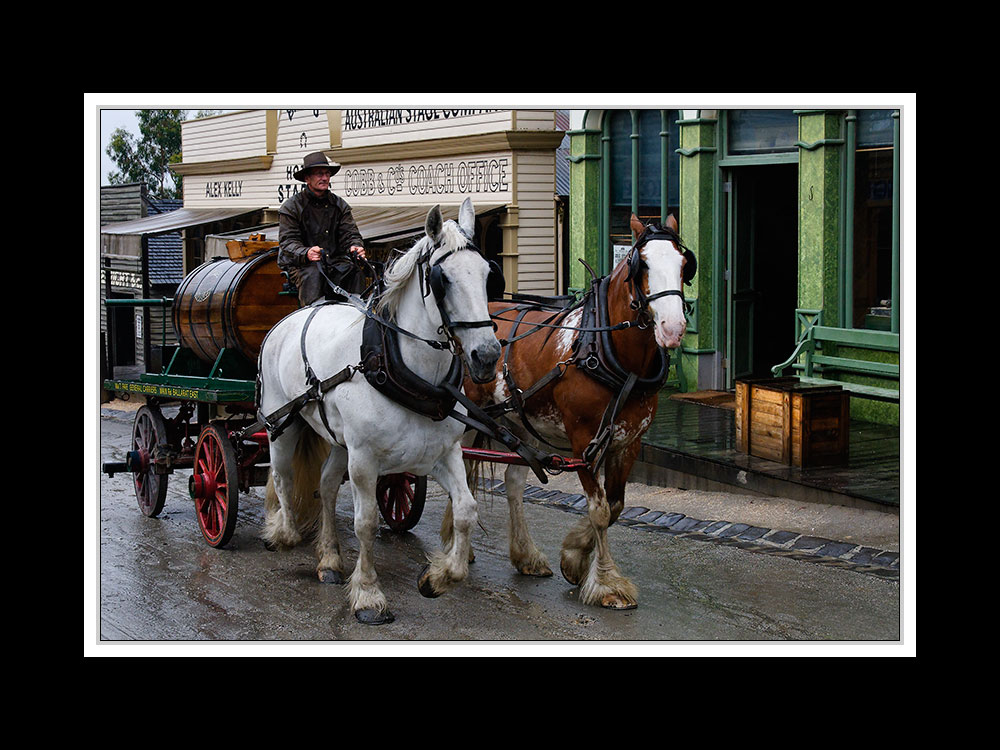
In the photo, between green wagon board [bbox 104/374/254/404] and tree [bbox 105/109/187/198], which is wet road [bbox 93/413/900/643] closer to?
green wagon board [bbox 104/374/254/404]

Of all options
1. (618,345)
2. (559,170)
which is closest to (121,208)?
(559,170)

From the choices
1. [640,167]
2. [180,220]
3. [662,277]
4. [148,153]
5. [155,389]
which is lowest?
[155,389]

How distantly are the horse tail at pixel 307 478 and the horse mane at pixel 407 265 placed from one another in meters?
1.81

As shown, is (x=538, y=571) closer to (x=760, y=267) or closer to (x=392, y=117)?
(x=760, y=267)

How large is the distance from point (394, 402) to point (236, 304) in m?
2.64

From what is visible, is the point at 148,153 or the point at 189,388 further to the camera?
the point at 148,153

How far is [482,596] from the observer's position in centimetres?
741

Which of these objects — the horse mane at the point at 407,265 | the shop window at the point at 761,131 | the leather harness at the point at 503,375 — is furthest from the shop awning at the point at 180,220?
the horse mane at the point at 407,265

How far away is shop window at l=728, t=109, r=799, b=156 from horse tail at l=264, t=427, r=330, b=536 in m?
5.96

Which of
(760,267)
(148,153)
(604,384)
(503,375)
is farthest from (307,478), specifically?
Answer: (148,153)

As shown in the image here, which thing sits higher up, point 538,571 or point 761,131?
point 761,131

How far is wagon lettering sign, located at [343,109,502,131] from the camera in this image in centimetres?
1377

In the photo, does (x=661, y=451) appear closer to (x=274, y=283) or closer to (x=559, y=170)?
(x=274, y=283)

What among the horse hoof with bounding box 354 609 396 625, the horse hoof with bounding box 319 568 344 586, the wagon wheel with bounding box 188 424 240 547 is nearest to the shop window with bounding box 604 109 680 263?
the wagon wheel with bounding box 188 424 240 547
